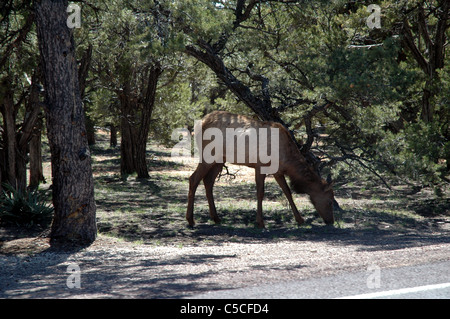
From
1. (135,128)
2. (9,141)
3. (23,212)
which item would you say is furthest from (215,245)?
(135,128)

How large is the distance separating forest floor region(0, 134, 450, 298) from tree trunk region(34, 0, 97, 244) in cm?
54

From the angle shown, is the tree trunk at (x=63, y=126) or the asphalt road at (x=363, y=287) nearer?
the asphalt road at (x=363, y=287)

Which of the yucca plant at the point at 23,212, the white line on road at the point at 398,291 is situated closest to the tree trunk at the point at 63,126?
the yucca plant at the point at 23,212

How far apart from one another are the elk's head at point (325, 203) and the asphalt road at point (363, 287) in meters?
6.14

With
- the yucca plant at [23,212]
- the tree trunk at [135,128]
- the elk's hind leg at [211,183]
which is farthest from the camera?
the tree trunk at [135,128]

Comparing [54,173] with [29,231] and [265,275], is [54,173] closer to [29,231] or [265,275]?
[29,231]

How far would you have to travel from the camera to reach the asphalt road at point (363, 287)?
4949 millimetres

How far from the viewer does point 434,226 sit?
493 inches

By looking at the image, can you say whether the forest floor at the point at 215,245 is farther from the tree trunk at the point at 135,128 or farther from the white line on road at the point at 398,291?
the tree trunk at the point at 135,128

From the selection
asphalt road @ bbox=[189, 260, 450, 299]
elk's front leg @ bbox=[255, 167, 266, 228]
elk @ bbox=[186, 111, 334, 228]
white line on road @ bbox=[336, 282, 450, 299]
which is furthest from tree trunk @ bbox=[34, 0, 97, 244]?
white line on road @ bbox=[336, 282, 450, 299]

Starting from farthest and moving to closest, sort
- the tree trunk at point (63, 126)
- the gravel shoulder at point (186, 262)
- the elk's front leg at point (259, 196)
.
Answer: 1. the elk's front leg at point (259, 196)
2. the tree trunk at point (63, 126)
3. the gravel shoulder at point (186, 262)

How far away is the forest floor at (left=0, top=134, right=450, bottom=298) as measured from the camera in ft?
19.6

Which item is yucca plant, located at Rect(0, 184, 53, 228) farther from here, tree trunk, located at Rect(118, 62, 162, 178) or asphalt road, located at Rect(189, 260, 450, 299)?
tree trunk, located at Rect(118, 62, 162, 178)

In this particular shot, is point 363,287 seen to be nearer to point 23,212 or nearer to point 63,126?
point 63,126
